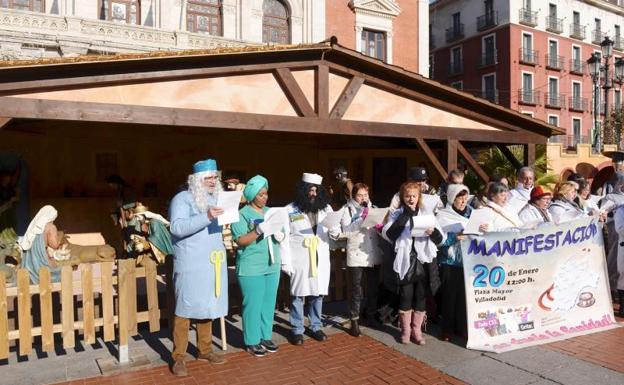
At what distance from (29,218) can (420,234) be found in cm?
809

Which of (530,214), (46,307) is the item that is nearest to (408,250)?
(530,214)

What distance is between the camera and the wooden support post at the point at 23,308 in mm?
4312

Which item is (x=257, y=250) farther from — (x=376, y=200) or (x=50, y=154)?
(x=376, y=200)

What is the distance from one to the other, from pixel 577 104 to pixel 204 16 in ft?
115

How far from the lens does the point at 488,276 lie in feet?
16.5

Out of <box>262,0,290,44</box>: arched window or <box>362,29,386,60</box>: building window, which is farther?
<box>362,29,386,60</box>: building window

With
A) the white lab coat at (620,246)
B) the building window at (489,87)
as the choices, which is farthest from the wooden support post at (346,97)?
the building window at (489,87)

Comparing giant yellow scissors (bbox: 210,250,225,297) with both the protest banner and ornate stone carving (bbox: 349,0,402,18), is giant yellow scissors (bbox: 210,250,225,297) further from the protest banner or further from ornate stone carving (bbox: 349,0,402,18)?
ornate stone carving (bbox: 349,0,402,18)

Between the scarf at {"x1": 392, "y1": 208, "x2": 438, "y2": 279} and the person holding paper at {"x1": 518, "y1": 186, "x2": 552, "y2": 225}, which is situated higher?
the person holding paper at {"x1": 518, "y1": 186, "x2": 552, "y2": 225}

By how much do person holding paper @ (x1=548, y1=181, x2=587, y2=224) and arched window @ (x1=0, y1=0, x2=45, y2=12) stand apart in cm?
1939

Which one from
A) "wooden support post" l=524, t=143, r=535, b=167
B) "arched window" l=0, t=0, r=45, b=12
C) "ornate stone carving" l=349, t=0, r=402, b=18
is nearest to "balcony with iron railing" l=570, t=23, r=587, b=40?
"ornate stone carving" l=349, t=0, r=402, b=18

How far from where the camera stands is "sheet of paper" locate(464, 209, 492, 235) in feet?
16.2

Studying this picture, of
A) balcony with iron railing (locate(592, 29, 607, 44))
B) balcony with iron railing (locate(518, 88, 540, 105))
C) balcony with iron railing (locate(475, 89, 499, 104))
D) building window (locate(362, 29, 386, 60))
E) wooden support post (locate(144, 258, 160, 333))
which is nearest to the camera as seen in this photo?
wooden support post (locate(144, 258, 160, 333))

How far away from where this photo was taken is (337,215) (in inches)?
198
